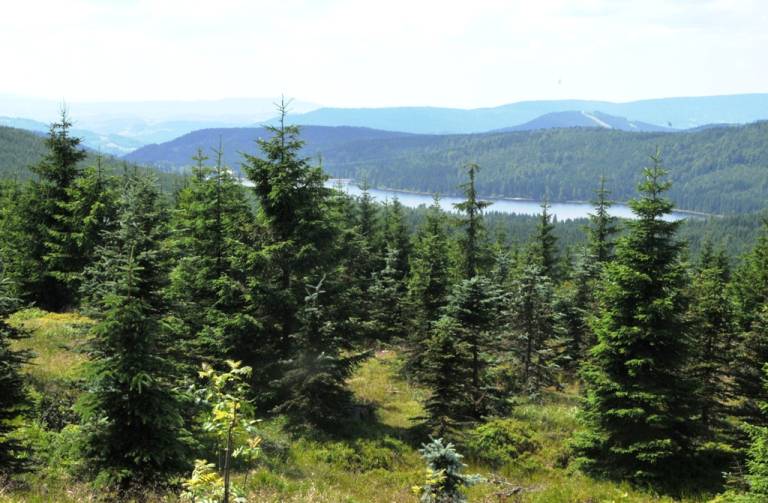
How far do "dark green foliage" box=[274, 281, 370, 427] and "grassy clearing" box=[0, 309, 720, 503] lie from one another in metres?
0.76

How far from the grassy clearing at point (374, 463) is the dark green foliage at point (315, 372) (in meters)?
0.76

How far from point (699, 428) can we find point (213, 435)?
14529 mm

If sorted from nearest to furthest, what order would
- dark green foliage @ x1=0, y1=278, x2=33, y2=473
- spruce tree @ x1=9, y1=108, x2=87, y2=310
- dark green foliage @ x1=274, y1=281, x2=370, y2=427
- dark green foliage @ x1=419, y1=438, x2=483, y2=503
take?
dark green foliage @ x1=0, y1=278, x2=33, y2=473, dark green foliage @ x1=419, y1=438, x2=483, y2=503, dark green foliage @ x1=274, y1=281, x2=370, y2=427, spruce tree @ x1=9, y1=108, x2=87, y2=310

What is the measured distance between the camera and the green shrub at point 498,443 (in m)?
17.0

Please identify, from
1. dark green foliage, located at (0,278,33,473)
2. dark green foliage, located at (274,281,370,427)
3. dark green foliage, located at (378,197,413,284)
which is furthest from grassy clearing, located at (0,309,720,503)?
dark green foliage, located at (378,197,413,284)

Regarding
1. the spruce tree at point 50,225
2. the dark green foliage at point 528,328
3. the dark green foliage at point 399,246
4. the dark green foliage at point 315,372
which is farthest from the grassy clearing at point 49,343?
the dark green foliage at point 399,246

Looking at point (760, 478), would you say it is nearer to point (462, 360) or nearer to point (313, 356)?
point (462, 360)

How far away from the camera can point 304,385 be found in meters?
16.3

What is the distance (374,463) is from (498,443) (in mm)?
4948

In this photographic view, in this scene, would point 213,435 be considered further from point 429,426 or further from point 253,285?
point 429,426

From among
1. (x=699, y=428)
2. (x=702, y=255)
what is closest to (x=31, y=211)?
(x=699, y=428)

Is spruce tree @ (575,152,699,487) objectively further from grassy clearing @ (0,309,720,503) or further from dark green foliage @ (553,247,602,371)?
dark green foliage @ (553,247,602,371)

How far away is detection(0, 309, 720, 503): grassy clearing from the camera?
10.4m

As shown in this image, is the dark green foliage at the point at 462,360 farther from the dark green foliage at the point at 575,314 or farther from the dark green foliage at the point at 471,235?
the dark green foliage at the point at 575,314
